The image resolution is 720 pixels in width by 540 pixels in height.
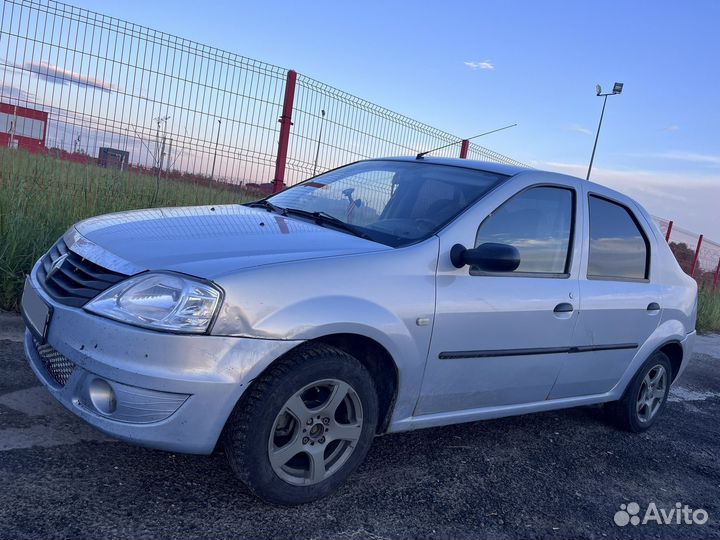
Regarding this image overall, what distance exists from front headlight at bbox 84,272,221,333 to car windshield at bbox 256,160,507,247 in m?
1.03

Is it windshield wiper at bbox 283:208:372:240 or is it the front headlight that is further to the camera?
windshield wiper at bbox 283:208:372:240

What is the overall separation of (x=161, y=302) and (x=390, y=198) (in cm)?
167

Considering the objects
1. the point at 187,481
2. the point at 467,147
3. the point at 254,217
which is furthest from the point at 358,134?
the point at 187,481

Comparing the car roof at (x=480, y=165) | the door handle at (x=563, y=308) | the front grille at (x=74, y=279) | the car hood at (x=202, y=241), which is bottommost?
the front grille at (x=74, y=279)

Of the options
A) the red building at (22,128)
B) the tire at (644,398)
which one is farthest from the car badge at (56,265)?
the tire at (644,398)

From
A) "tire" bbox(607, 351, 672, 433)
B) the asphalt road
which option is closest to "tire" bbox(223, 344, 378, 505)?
the asphalt road

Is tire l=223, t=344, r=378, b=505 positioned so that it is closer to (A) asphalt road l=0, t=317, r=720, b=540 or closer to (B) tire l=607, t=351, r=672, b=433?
(A) asphalt road l=0, t=317, r=720, b=540

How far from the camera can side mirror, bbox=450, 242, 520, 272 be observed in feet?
10.1

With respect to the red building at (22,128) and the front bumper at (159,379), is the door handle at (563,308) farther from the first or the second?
the red building at (22,128)

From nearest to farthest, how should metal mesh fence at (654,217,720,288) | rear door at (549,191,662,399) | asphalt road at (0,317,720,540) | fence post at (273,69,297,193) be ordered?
asphalt road at (0,317,720,540)
rear door at (549,191,662,399)
fence post at (273,69,297,193)
metal mesh fence at (654,217,720,288)

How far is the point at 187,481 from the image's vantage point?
2848mm

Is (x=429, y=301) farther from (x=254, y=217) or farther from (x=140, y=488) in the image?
(x=140, y=488)

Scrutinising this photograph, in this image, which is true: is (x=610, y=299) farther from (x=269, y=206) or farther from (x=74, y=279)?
(x=74, y=279)

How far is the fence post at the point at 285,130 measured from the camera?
7219 millimetres
